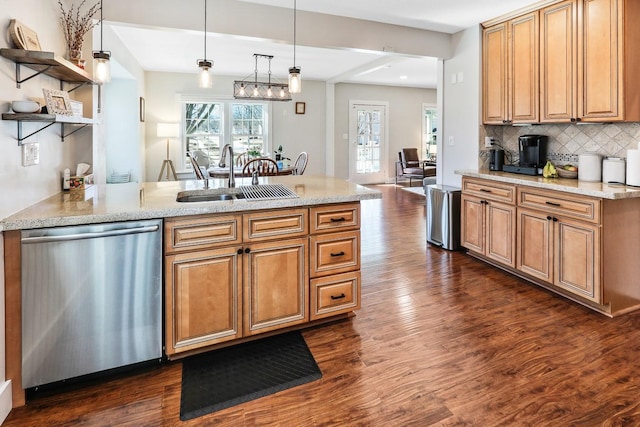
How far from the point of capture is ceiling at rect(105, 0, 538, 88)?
3.59 metres

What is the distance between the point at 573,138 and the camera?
11.5ft

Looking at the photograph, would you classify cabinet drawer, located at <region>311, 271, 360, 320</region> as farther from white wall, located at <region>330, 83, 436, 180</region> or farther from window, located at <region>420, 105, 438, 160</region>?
window, located at <region>420, 105, 438, 160</region>

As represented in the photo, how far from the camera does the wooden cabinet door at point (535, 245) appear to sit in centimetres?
297

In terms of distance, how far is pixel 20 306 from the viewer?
1.69 meters

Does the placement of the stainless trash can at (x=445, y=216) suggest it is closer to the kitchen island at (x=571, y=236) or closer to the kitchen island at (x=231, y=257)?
the kitchen island at (x=571, y=236)

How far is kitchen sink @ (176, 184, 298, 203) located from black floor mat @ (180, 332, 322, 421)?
0.85m

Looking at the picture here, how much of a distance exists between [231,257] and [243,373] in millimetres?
589

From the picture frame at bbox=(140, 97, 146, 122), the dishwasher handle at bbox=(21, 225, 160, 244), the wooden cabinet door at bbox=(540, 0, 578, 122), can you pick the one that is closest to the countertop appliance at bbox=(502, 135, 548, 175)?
the wooden cabinet door at bbox=(540, 0, 578, 122)

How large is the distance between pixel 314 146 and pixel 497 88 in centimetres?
529

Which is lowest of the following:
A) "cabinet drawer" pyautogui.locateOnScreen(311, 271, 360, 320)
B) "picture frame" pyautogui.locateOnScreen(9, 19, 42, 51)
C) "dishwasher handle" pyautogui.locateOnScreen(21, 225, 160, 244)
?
"cabinet drawer" pyautogui.locateOnScreen(311, 271, 360, 320)

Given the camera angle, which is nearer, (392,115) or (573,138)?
(573,138)

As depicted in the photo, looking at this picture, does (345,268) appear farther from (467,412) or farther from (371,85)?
(371,85)

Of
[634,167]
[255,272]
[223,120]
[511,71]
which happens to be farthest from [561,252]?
[223,120]

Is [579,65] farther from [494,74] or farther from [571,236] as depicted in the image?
[571,236]
